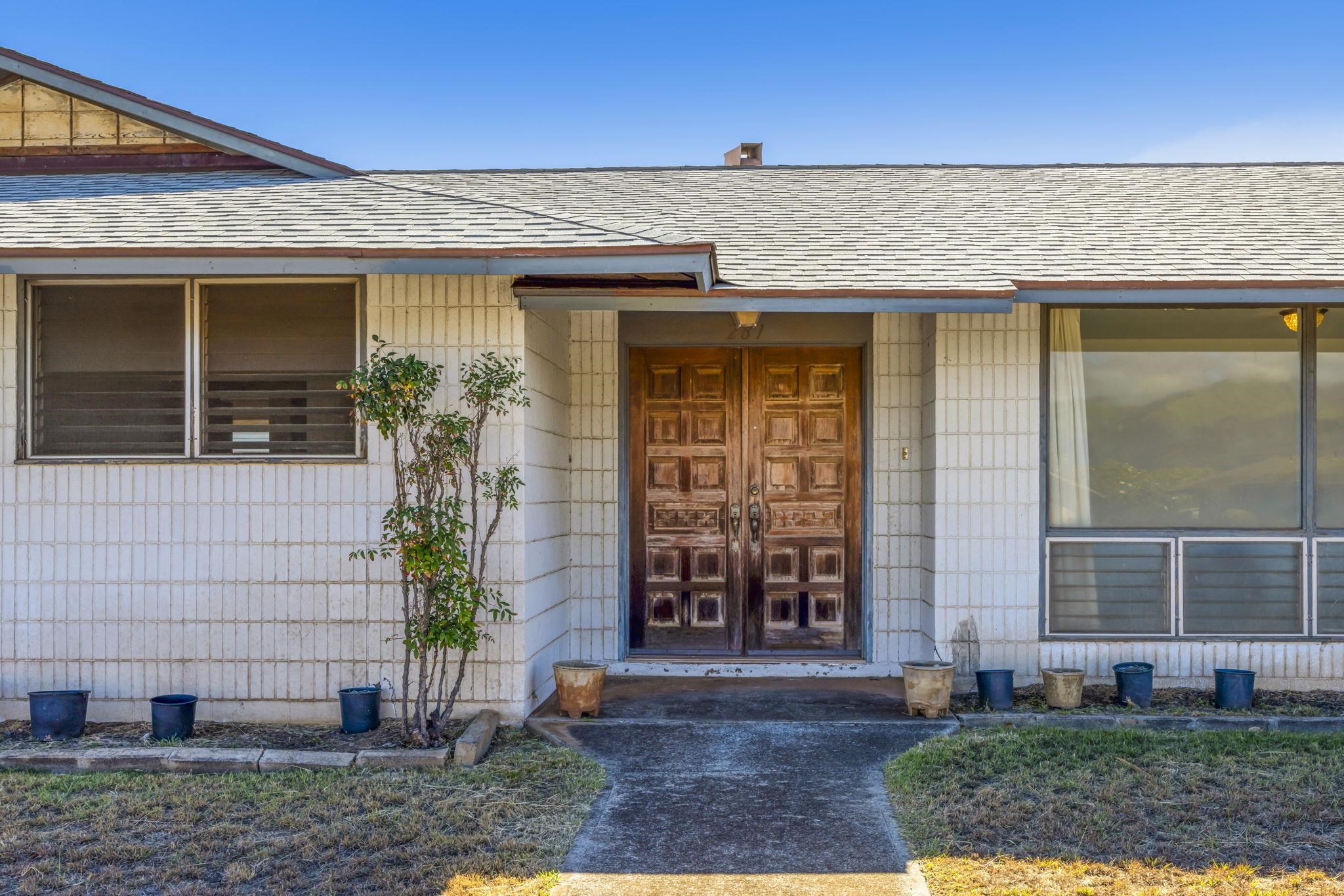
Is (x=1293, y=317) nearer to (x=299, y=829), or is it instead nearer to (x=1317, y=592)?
(x=1317, y=592)

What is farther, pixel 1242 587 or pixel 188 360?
pixel 1242 587

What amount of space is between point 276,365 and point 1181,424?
5.76m

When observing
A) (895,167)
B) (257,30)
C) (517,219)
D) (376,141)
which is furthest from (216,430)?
(376,141)

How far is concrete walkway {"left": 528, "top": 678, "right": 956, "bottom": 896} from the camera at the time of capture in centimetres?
416

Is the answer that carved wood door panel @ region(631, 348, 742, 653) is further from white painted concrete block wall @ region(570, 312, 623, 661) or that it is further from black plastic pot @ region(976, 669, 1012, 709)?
black plastic pot @ region(976, 669, 1012, 709)

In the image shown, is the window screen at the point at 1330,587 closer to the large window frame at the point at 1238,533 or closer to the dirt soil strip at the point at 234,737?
the large window frame at the point at 1238,533

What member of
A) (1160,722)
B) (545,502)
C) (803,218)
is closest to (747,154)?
(803,218)

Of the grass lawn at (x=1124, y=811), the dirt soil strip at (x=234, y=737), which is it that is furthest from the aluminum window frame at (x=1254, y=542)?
the dirt soil strip at (x=234, y=737)

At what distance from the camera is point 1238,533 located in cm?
723

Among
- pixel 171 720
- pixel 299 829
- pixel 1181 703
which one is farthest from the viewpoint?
pixel 1181 703

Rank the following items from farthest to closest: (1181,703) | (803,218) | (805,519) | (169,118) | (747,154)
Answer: (747,154) → (803,218) → (805,519) → (169,118) → (1181,703)

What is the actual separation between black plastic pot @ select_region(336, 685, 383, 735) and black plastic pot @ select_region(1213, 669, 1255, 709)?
498 centimetres

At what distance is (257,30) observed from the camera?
15500 millimetres

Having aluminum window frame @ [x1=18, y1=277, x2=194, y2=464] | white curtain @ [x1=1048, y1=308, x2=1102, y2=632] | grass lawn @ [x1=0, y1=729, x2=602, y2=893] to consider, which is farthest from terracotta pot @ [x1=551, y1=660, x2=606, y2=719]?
white curtain @ [x1=1048, y1=308, x2=1102, y2=632]
